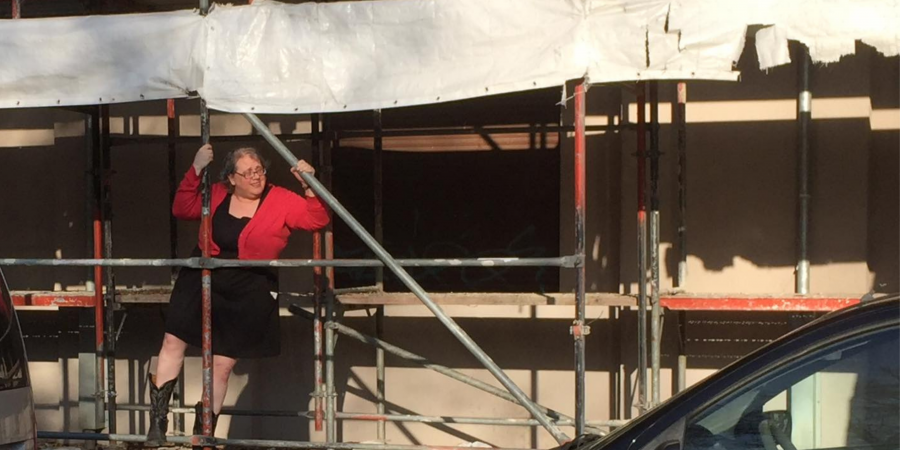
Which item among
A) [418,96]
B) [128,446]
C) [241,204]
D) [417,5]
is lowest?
[128,446]

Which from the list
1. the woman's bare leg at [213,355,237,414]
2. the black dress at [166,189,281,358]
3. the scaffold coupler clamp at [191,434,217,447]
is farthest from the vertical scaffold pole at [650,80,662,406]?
the scaffold coupler clamp at [191,434,217,447]

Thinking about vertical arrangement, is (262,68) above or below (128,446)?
above

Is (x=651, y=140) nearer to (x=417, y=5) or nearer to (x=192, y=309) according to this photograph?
(x=417, y=5)

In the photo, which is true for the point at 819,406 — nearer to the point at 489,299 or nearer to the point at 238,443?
the point at 489,299

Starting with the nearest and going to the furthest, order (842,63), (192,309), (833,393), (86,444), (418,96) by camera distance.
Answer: (833,393), (418,96), (192,309), (842,63), (86,444)

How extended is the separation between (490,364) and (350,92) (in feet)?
4.75

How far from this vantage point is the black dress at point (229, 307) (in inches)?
231

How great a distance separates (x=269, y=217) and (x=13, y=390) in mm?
2071

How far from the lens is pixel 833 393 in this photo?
9.99 feet

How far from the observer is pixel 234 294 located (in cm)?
589

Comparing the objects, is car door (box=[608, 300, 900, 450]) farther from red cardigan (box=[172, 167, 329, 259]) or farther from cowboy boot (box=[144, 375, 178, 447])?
cowboy boot (box=[144, 375, 178, 447])

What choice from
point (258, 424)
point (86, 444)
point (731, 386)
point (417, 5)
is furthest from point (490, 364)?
point (86, 444)

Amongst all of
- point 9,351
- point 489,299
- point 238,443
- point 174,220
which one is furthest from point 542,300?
point 9,351

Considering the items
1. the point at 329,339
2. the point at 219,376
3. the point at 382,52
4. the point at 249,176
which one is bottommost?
the point at 219,376
